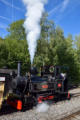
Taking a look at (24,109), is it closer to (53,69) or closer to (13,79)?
(13,79)

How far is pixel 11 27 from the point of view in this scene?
25.4 meters

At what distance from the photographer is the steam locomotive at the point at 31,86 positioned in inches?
246

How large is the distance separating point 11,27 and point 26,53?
37.7 feet

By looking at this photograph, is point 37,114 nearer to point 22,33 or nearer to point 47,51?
point 47,51

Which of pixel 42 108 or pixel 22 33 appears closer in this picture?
pixel 42 108

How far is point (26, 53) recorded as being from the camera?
16.0 m

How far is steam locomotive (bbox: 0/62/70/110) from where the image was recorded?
6.25 metres

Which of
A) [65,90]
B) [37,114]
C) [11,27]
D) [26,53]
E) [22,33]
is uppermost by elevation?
[11,27]

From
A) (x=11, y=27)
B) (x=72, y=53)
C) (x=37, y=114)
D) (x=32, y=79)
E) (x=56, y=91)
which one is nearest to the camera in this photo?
(x=37, y=114)

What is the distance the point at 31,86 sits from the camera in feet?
22.5

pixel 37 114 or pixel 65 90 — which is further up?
pixel 65 90

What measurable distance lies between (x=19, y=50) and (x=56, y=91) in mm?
8805

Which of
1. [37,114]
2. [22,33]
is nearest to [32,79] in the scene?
[37,114]

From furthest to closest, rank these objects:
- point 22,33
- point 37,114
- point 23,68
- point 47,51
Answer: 1. point 22,33
2. point 47,51
3. point 23,68
4. point 37,114
